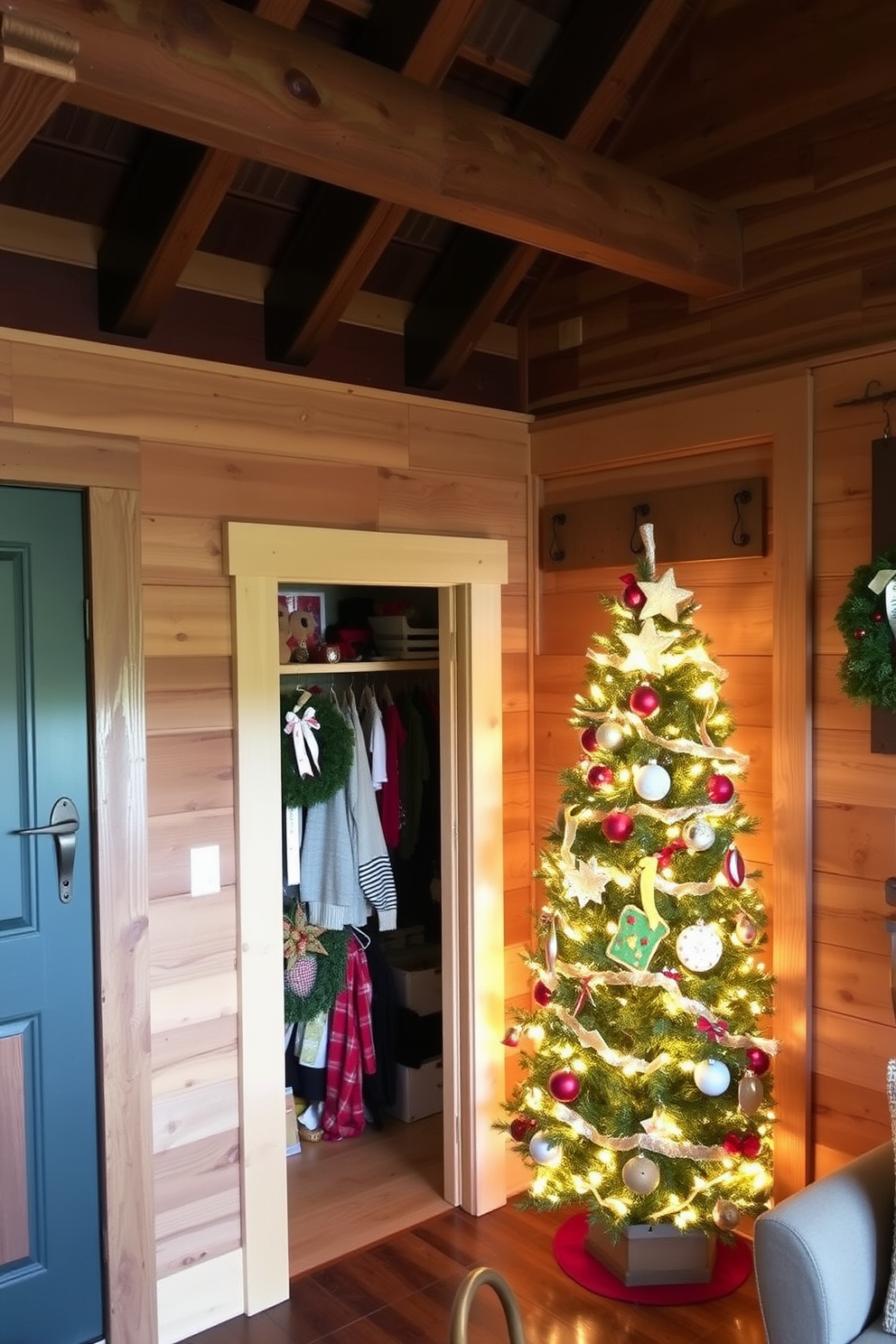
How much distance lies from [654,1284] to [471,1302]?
1.90 meters

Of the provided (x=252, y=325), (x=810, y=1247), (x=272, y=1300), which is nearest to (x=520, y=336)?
(x=252, y=325)

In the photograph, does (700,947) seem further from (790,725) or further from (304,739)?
(304,739)

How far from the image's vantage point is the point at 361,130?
204cm

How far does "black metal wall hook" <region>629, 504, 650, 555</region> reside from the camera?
312cm

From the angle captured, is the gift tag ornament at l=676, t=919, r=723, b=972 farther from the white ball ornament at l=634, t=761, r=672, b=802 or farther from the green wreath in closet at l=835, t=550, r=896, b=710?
the green wreath in closet at l=835, t=550, r=896, b=710

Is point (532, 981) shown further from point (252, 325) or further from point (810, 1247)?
point (252, 325)

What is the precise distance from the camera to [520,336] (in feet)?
11.4

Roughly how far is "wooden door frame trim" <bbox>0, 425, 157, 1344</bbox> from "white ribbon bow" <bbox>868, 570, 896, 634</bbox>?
5.44ft

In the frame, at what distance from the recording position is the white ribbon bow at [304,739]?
3439 millimetres

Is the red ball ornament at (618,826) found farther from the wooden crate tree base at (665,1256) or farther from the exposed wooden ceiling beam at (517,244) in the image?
the exposed wooden ceiling beam at (517,244)

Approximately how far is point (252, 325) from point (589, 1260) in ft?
8.58

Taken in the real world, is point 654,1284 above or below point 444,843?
below

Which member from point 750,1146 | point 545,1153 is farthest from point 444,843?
point 750,1146

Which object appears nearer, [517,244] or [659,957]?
[659,957]
